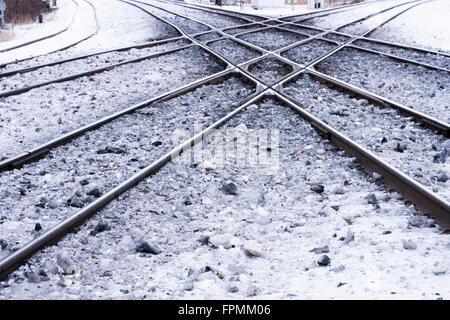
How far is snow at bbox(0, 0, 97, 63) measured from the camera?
1129 cm

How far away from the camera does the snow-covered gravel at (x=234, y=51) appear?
10742mm

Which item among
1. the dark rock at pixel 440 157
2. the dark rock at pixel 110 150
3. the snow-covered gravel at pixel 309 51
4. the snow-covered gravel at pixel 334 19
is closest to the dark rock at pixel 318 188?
the dark rock at pixel 440 157

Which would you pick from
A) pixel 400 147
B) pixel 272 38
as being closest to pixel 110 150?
pixel 400 147

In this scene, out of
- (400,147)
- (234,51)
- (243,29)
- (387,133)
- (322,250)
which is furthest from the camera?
(243,29)

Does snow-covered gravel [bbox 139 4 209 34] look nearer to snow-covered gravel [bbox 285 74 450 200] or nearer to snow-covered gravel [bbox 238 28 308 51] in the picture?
snow-covered gravel [bbox 238 28 308 51]

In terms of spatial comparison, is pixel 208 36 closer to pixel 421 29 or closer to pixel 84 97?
pixel 84 97

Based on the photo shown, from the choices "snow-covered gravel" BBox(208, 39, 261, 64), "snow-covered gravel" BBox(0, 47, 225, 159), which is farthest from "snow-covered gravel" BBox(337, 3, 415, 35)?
"snow-covered gravel" BBox(0, 47, 225, 159)

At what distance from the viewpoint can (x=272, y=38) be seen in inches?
536

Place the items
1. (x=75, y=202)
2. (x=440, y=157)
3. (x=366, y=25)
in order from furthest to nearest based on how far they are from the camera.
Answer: (x=366, y=25) → (x=440, y=157) → (x=75, y=202)

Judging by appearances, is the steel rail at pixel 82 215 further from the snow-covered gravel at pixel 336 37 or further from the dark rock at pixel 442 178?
the snow-covered gravel at pixel 336 37

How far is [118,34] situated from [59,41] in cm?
211

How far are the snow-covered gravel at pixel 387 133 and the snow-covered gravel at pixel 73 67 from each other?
442 cm

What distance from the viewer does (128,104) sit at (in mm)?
7590

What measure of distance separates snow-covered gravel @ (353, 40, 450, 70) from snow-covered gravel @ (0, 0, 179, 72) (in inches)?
230
